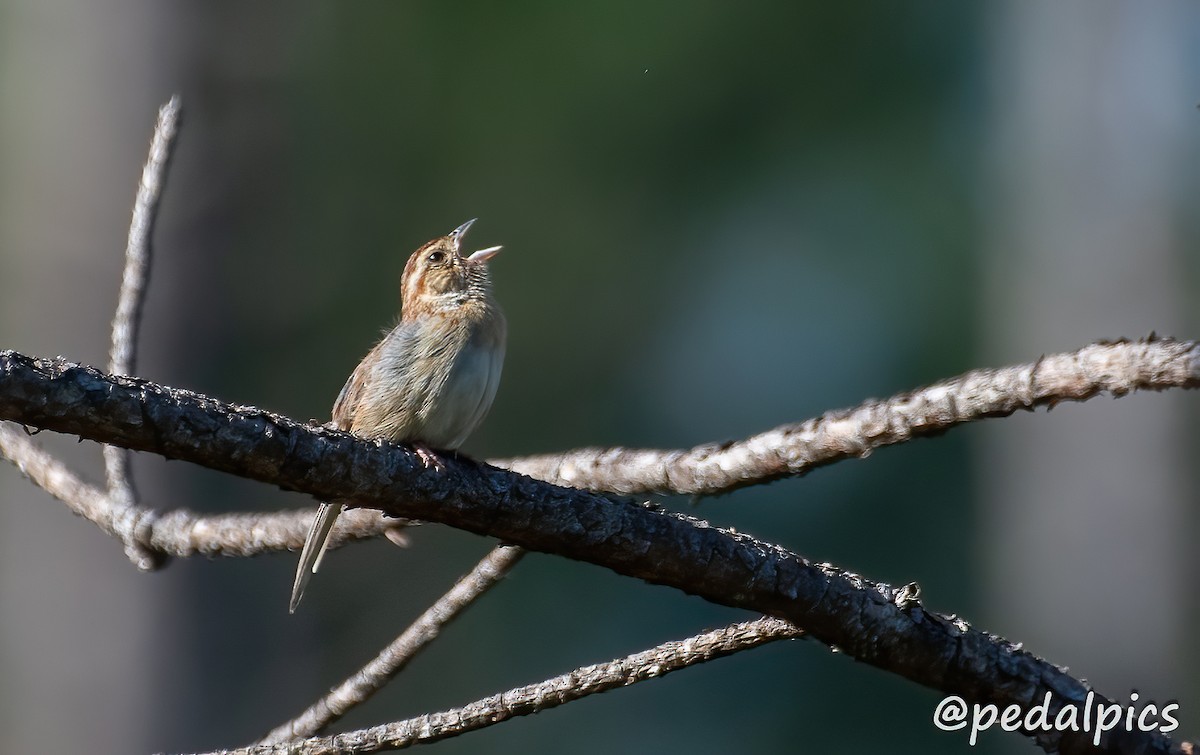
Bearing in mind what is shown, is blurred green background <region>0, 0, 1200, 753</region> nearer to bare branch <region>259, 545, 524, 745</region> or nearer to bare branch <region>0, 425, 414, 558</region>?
bare branch <region>0, 425, 414, 558</region>

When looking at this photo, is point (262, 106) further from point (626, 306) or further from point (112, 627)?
point (626, 306)

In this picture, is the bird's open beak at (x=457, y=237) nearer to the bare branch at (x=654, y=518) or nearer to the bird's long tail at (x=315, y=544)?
the bird's long tail at (x=315, y=544)

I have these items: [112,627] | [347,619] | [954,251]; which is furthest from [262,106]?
[954,251]

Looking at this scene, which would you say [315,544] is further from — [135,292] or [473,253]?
[473,253]

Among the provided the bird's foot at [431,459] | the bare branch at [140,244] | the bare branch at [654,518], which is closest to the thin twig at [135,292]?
the bare branch at [140,244]

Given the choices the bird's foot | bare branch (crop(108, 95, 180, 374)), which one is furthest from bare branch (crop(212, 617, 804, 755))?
bare branch (crop(108, 95, 180, 374))

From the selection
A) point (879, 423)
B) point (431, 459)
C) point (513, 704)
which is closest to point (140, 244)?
point (431, 459)
